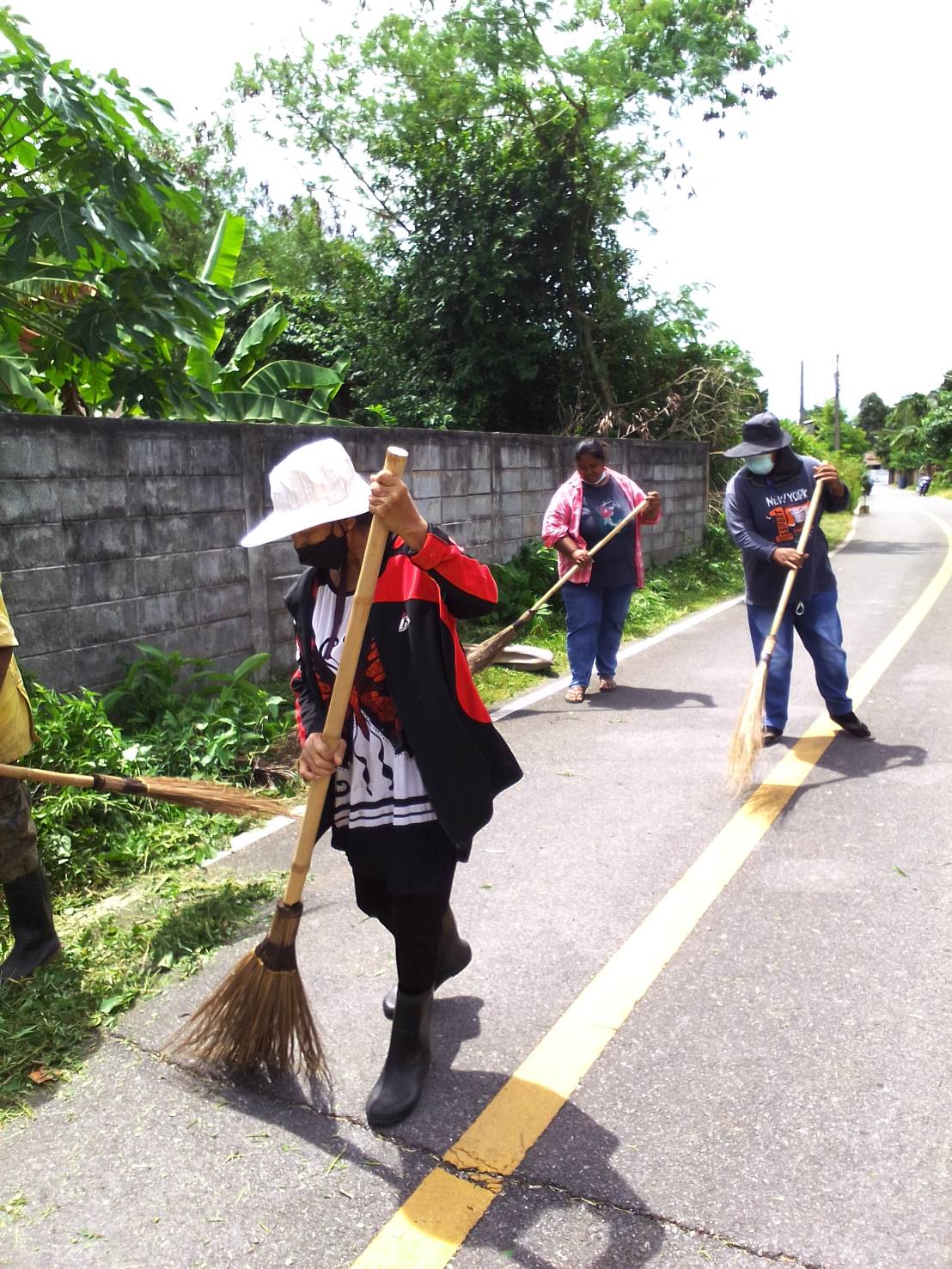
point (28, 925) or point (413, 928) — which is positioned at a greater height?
point (413, 928)

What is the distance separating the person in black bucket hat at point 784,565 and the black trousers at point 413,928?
3.69m

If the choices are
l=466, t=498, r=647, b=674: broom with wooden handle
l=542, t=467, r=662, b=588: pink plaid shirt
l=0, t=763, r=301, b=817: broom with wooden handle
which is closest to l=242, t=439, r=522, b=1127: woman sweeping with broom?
l=0, t=763, r=301, b=817: broom with wooden handle

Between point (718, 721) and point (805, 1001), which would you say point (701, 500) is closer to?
point (718, 721)

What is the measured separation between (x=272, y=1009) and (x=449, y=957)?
0.66 meters

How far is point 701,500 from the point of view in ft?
53.1

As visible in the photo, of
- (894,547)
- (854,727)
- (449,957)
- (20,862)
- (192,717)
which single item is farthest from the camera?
(894,547)

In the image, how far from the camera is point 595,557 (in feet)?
25.2

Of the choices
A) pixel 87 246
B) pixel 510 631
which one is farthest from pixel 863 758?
pixel 87 246

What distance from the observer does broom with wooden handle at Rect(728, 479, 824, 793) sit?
5.17m

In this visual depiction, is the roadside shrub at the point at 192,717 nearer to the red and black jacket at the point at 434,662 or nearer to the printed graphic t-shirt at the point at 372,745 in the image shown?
the printed graphic t-shirt at the point at 372,745

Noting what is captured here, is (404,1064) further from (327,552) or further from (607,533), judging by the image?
(607,533)

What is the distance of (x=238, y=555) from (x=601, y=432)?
30.2ft

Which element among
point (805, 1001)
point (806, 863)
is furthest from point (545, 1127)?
point (806, 863)

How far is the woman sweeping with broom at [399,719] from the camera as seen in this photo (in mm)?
2705
